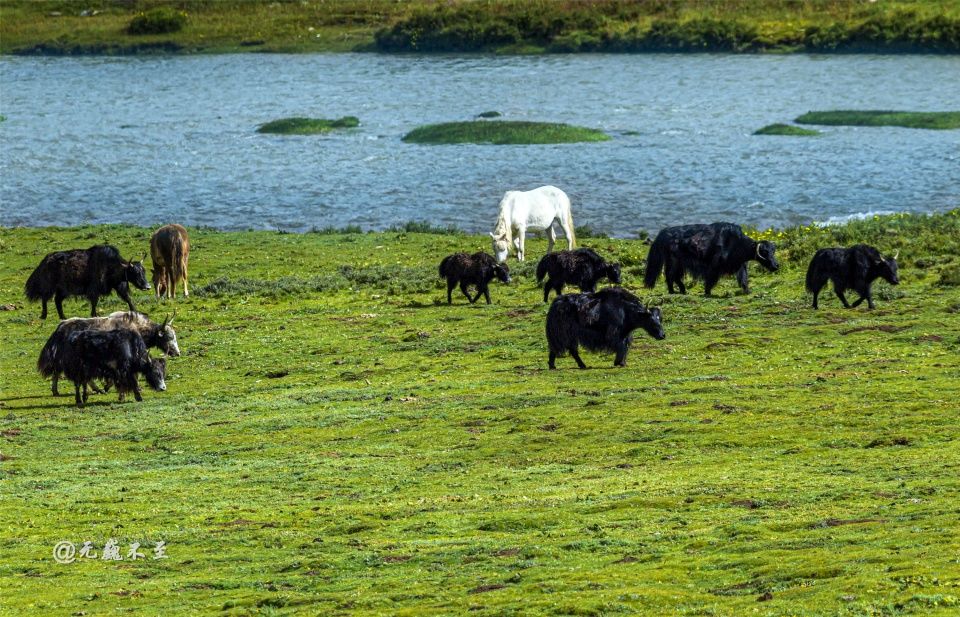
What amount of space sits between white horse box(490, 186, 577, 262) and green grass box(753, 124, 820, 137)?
29.1 meters

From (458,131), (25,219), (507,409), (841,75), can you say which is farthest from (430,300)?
(841,75)

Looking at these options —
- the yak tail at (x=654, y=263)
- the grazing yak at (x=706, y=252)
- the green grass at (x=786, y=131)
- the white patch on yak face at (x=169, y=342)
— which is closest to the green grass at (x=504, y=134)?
the green grass at (x=786, y=131)

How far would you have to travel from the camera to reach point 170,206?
5200 centimetres

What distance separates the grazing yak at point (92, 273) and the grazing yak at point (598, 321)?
370 inches

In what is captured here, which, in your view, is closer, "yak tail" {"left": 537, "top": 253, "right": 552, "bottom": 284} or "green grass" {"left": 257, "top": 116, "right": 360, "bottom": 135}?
"yak tail" {"left": 537, "top": 253, "right": 552, "bottom": 284}

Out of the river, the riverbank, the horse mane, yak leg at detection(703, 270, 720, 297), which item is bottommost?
the river

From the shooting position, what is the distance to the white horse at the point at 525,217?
33.2 meters

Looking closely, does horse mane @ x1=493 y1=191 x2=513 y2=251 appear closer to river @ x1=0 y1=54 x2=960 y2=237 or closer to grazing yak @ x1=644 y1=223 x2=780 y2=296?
grazing yak @ x1=644 y1=223 x2=780 y2=296

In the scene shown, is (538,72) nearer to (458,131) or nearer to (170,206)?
(458,131)

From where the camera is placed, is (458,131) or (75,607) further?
(458,131)

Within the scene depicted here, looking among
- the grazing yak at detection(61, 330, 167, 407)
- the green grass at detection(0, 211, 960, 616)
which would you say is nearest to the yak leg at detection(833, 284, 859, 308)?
the green grass at detection(0, 211, 960, 616)

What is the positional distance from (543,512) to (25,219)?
1481 inches

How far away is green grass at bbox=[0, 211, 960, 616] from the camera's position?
40.3ft

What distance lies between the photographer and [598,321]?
2217cm
